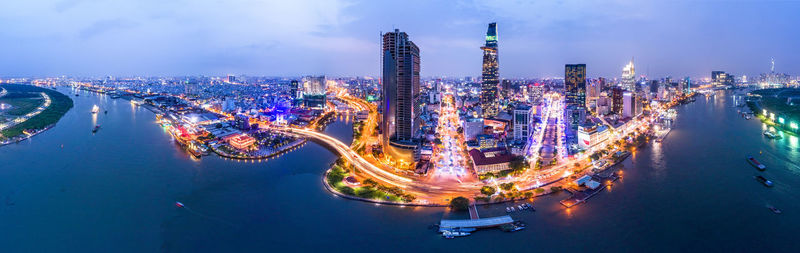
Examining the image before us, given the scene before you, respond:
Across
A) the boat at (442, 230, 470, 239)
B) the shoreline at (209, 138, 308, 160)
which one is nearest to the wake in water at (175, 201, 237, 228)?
the shoreline at (209, 138, 308, 160)

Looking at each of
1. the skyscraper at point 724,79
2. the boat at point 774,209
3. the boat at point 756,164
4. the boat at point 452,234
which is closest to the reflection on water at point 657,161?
the boat at point 756,164

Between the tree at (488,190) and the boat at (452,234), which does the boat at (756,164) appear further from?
the boat at (452,234)

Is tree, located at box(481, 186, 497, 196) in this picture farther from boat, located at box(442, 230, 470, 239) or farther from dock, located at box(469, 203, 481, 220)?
boat, located at box(442, 230, 470, 239)

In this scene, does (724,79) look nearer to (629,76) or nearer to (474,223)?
(629,76)

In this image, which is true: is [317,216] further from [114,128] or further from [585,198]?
[114,128]

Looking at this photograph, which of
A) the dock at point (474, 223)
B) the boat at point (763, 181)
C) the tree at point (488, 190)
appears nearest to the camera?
the dock at point (474, 223)

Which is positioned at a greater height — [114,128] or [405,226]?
[114,128]

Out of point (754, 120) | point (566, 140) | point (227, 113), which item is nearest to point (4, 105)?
point (227, 113)

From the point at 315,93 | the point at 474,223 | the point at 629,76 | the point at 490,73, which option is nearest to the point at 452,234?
the point at 474,223
